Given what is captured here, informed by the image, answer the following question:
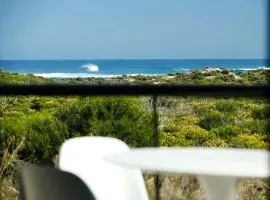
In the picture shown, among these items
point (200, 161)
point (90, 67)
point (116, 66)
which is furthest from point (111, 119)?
point (116, 66)

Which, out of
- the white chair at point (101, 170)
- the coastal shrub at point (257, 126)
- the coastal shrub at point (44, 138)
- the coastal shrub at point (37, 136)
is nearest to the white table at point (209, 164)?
the white chair at point (101, 170)

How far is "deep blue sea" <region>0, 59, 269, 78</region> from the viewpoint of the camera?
3466 cm

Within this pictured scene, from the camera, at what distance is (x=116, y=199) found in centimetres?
250

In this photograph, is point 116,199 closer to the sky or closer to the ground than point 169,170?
closer to the ground

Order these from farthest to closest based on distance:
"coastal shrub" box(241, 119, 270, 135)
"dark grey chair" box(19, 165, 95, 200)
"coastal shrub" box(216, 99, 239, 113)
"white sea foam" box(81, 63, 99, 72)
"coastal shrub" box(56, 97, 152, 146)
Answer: "white sea foam" box(81, 63, 99, 72) < "coastal shrub" box(241, 119, 270, 135) < "coastal shrub" box(216, 99, 239, 113) < "coastal shrub" box(56, 97, 152, 146) < "dark grey chair" box(19, 165, 95, 200)

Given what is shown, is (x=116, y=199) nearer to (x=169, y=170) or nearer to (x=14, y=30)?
(x=169, y=170)

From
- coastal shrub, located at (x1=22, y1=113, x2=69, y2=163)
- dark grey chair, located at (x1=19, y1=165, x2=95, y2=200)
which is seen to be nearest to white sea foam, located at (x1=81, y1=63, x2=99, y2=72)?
coastal shrub, located at (x1=22, y1=113, x2=69, y2=163)

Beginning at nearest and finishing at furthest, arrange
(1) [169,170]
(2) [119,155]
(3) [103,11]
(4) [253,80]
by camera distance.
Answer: (1) [169,170] → (2) [119,155] → (4) [253,80] → (3) [103,11]

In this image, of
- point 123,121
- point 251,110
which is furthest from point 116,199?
point 251,110

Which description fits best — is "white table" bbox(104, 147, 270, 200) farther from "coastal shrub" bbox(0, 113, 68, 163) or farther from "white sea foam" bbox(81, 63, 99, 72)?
"white sea foam" bbox(81, 63, 99, 72)

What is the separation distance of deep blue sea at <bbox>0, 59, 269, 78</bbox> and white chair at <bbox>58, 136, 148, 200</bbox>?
31.8m

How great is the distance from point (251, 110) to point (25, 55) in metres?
29.2

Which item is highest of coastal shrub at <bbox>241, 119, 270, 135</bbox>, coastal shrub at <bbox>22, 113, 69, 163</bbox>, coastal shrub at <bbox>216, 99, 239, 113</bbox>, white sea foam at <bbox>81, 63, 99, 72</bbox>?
white sea foam at <bbox>81, 63, 99, 72</bbox>

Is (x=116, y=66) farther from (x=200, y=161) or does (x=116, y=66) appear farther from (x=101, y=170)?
(x=200, y=161)
